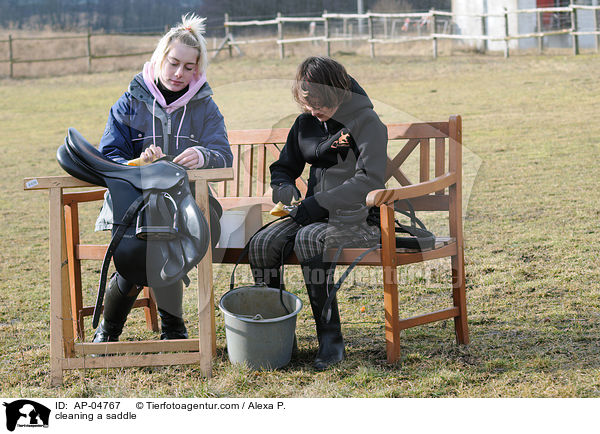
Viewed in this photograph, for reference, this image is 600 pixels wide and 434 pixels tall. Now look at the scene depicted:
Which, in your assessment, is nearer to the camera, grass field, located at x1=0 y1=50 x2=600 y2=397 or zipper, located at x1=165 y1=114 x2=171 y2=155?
grass field, located at x1=0 y1=50 x2=600 y2=397

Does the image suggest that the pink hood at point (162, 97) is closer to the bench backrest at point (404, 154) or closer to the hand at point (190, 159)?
the hand at point (190, 159)

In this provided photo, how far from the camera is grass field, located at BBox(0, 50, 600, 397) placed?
2689mm

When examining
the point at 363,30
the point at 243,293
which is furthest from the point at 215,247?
the point at 363,30

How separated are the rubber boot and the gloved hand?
581mm

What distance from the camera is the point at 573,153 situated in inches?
300

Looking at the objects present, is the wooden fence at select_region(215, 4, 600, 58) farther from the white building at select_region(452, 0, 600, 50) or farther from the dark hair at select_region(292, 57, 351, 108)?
the dark hair at select_region(292, 57, 351, 108)

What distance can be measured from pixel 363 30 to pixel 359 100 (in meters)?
26.1

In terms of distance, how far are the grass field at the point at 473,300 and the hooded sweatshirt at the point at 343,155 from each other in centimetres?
69

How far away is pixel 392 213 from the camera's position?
2.80 m

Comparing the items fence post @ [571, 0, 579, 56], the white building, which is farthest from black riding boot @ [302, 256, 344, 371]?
the white building

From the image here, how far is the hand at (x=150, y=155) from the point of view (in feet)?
9.51
